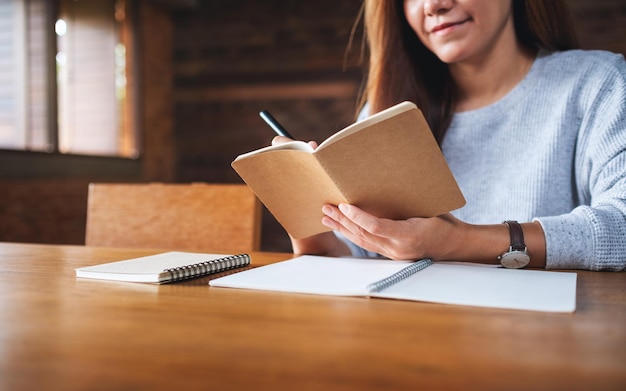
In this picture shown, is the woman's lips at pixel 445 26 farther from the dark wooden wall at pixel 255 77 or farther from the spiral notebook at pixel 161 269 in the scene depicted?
the dark wooden wall at pixel 255 77

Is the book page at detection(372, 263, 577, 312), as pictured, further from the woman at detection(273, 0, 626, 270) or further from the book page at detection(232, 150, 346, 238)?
the book page at detection(232, 150, 346, 238)

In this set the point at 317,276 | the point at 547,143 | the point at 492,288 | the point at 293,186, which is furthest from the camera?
the point at 547,143

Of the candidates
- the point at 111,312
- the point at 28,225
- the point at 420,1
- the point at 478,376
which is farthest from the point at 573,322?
the point at 28,225

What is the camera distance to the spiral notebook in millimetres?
841

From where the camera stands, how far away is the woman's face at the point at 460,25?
51.3 inches

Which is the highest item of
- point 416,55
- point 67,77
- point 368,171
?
point 416,55

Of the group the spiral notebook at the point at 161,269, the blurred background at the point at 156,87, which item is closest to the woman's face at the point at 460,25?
the spiral notebook at the point at 161,269

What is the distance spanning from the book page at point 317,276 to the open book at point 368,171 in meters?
0.09

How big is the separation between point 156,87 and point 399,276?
4.90 metres

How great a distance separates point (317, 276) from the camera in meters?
0.87

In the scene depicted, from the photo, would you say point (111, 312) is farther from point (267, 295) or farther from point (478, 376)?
point (478, 376)

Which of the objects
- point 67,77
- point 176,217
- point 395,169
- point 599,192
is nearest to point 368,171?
point 395,169

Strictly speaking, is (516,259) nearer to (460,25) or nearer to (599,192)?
(599,192)

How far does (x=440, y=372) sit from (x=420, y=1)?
1.07 meters
